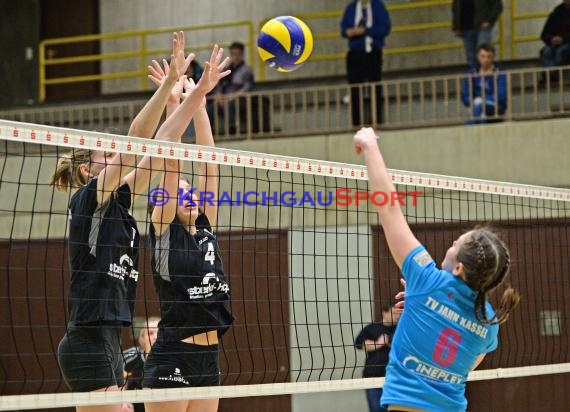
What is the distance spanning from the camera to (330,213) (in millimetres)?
11945

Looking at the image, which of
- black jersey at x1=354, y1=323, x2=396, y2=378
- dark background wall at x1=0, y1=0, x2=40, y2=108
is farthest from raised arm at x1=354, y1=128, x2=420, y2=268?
dark background wall at x1=0, y1=0, x2=40, y2=108

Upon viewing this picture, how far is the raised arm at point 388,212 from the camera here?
3838mm

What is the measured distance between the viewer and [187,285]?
595 centimetres

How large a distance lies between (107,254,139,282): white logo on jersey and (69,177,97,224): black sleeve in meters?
0.29

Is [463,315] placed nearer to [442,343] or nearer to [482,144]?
[442,343]

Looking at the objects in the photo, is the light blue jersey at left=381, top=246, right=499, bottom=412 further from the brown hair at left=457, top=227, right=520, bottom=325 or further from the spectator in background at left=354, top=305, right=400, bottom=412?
the spectator in background at left=354, top=305, right=400, bottom=412

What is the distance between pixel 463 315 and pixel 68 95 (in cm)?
1566

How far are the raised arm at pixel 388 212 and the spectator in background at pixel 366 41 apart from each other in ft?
30.7

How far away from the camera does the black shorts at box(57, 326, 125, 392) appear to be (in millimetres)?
5137

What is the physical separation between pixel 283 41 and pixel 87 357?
10.9ft

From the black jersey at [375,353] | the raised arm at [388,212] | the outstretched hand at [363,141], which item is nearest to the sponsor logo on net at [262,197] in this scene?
the raised arm at [388,212]

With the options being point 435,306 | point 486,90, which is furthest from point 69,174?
point 486,90

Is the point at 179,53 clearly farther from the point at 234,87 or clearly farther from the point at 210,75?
the point at 234,87

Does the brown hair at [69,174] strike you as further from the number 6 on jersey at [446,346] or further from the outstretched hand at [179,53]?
the number 6 on jersey at [446,346]
